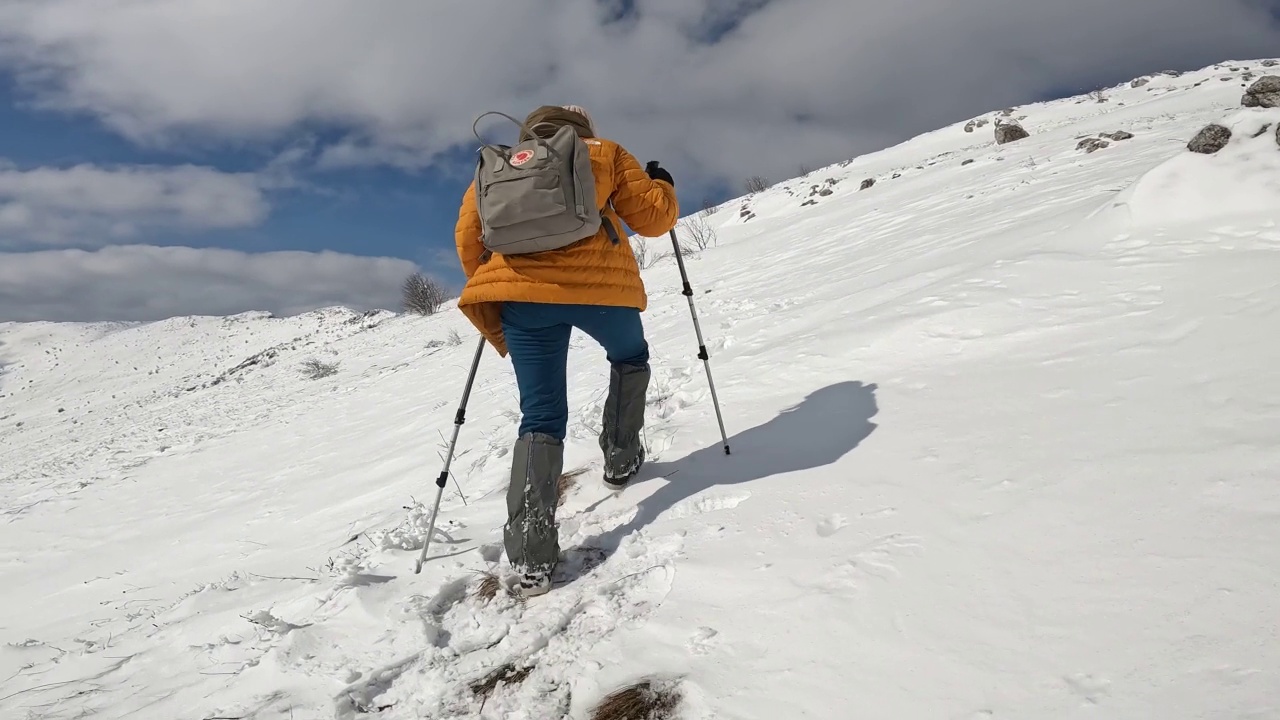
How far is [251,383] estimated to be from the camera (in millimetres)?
16812

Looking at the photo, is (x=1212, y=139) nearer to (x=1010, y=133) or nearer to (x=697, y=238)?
(x=697, y=238)

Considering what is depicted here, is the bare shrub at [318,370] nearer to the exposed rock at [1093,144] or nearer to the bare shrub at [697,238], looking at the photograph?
the bare shrub at [697,238]

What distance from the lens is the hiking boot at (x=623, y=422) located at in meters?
2.98

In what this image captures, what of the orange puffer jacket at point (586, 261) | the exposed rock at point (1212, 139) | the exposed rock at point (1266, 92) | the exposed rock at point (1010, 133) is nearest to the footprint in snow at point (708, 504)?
the orange puffer jacket at point (586, 261)

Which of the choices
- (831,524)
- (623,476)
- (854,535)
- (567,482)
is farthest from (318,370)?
(854,535)

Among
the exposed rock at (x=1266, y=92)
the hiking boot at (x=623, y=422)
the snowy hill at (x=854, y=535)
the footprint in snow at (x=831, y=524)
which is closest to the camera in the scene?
the snowy hill at (x=854, y=535)

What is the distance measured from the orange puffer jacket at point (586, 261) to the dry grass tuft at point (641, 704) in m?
1.42

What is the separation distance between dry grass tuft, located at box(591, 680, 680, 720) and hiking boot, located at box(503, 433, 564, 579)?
749mm

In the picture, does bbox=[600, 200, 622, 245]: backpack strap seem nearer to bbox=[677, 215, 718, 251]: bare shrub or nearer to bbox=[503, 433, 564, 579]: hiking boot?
bbox=[503, 433, 564, 579]: hiking boot

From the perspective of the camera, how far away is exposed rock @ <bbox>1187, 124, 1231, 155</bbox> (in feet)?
14.1

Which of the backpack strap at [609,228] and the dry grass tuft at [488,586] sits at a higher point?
the backpack strap at [609,228]

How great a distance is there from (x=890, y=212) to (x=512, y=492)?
9.49 metres

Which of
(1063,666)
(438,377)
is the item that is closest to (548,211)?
(1063,666)

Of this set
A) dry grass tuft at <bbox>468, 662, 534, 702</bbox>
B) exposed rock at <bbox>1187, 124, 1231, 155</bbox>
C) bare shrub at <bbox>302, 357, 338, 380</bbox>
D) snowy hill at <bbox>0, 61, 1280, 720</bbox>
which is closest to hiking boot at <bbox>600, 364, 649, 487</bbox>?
snowy hill at <bbox>0, 61, 1280, 720</bbox>
